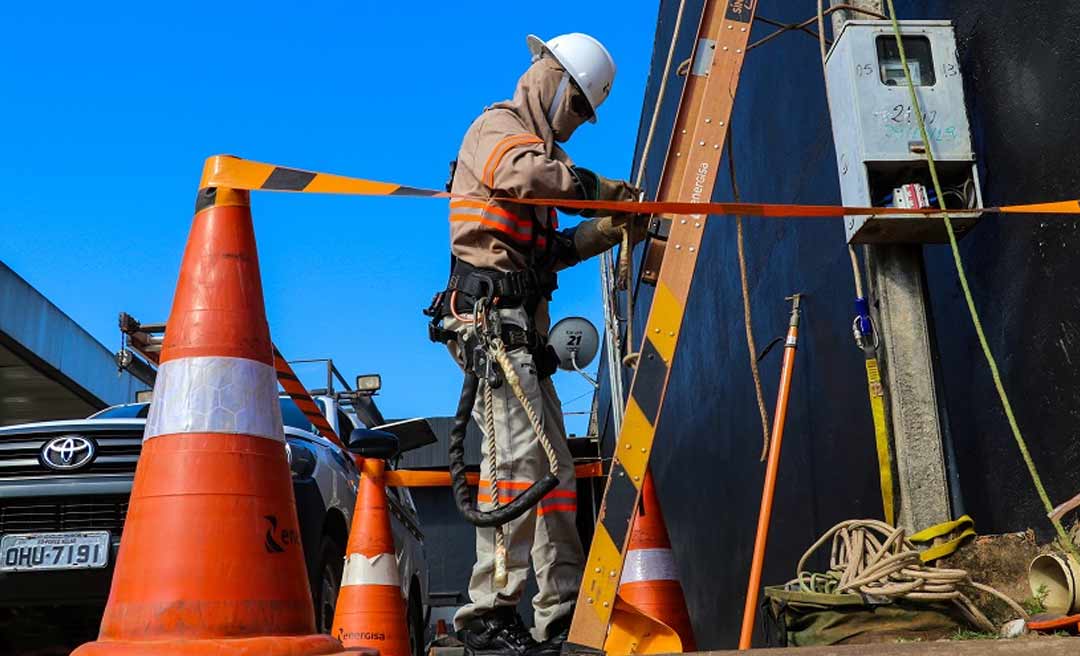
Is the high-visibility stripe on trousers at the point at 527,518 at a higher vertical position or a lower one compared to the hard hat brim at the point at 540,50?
lower

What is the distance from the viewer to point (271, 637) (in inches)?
95.1

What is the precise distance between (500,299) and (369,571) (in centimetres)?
231

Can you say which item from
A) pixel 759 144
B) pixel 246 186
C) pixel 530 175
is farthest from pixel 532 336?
pixel 759 144

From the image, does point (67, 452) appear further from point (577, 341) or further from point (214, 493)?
point (577, 341)

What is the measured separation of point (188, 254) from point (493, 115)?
1.50 m

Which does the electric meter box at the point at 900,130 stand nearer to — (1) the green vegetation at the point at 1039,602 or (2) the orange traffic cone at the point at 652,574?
(1) the green vegetation at the point at 1039,602

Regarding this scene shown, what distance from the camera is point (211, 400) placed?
2672 millimetres

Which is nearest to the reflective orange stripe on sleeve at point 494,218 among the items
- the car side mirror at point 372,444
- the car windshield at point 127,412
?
the car side mirror at point 372,444

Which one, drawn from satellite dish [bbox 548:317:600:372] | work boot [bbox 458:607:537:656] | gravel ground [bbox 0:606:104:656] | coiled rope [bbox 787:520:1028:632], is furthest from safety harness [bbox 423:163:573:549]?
satellite dish [bbox 548:317:600:372]

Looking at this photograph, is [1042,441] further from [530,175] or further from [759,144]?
[759,144]

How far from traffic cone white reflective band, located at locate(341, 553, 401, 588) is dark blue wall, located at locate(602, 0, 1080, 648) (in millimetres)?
2217

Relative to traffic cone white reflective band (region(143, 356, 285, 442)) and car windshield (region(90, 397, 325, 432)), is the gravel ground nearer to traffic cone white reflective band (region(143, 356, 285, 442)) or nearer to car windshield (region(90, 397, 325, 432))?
car windshield (region(90, 397, 325, 432))

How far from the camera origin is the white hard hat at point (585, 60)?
403 centimetres

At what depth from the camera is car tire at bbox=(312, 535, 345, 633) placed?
211 inches
